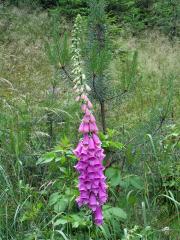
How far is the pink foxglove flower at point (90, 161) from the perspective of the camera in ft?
8.09

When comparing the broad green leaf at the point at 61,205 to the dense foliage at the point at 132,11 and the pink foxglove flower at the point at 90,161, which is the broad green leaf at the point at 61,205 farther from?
the dense foliage at the point at 132,11

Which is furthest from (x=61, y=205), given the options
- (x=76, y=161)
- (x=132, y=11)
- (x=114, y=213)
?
(x=132, y=11)

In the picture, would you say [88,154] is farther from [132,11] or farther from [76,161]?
[132,11]

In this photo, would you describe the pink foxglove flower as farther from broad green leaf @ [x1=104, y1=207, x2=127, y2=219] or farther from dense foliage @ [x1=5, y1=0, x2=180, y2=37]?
dense foliage @ [x1=5, y1=0, x2=180, y2=37]

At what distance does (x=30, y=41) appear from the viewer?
11.2 meters

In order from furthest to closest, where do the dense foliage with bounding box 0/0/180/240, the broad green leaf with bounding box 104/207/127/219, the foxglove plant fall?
the dense foliage with bounding box 0/0/180/240 → the broad green leaf with bounding box 104/207/127/219 → the foxglove plant

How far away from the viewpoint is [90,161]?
8.14 ft

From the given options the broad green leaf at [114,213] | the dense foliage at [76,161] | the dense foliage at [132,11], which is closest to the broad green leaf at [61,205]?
the dense foliage at [76,161]

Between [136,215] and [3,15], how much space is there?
1017 cm

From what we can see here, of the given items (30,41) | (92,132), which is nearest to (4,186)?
(92,132)

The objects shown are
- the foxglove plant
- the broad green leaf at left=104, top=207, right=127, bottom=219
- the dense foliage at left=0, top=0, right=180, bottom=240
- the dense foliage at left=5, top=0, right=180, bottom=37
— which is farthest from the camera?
the dense foliage at left=5, top=0, right=180, bottom=37

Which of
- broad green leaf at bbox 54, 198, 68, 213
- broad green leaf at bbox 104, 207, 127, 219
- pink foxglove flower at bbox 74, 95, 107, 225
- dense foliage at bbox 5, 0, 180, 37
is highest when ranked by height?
dense foliage at bbox 5, 0, 180, 37

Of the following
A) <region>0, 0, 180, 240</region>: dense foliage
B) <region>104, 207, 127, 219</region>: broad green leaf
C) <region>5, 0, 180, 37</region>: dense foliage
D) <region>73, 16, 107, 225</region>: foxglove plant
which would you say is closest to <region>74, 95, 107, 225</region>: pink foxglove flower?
<region>73, 16, 107, 225</region>: foxglove plant

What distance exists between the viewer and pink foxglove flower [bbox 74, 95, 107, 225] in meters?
2.46
